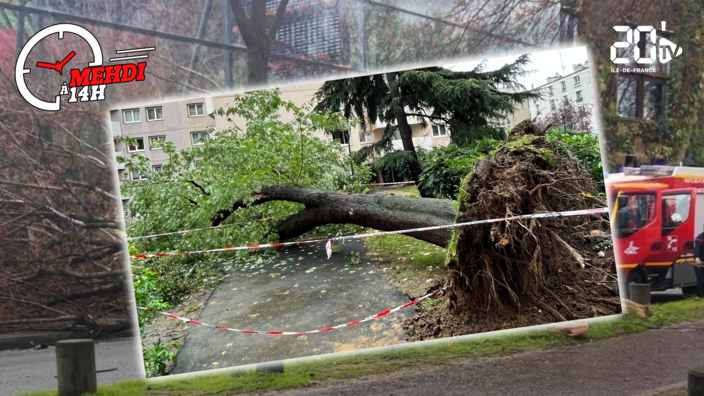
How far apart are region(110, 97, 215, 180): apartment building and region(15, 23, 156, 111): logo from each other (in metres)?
0.21

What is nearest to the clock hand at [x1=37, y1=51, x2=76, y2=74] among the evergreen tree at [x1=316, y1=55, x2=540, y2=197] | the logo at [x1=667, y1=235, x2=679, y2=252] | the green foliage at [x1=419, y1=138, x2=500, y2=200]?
the evergreen tree at [x1=316, y1=55, x2=540, y2=197]

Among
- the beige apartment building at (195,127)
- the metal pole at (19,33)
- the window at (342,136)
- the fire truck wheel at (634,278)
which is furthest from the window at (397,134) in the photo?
the metal pole at (19,33)

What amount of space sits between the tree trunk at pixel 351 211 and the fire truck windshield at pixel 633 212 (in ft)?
3.84

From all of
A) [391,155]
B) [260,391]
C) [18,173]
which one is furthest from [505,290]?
[18,173]

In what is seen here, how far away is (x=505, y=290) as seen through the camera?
2.70 m

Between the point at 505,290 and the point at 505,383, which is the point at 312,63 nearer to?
the point at 505,290

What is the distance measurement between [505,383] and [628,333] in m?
1.04

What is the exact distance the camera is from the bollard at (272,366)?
97.9 inches

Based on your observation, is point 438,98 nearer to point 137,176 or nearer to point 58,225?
point 137,176

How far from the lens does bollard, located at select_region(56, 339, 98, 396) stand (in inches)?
99.9

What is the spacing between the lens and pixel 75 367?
8.41 ft

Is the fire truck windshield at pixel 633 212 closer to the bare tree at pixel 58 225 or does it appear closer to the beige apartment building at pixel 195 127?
the beige apartment building at pixel 195 127

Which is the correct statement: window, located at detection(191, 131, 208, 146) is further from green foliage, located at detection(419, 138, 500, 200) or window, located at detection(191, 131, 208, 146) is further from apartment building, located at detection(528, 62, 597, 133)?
apartment building, located at detection(528, 62, 597, 133)

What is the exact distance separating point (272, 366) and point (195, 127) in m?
1.59
